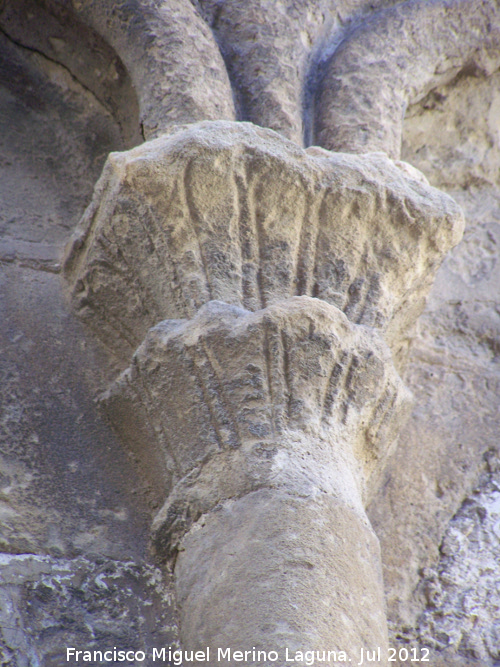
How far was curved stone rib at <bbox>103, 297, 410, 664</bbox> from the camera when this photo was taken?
124cm

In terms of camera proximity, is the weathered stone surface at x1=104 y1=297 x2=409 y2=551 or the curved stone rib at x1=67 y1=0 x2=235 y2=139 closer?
the weathered stone surface at x1=104 y1=297 x2=409 y2=551

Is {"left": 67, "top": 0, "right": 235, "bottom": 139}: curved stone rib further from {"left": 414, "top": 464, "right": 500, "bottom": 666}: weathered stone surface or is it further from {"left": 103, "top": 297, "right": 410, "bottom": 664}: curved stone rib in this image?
Answer: {"left": 414, "top": 464, "right": 500, "bottom": 666}: weathered stone surface

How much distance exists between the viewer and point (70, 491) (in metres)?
1.59

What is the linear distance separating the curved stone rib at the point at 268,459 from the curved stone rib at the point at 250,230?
17 centimetres

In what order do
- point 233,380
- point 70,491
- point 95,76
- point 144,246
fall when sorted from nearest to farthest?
point 233,380 → point 70,491 → point 144,246 → point 95,76

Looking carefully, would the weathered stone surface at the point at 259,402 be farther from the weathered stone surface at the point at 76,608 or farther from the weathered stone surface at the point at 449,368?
the weathered stone surface at the point at 449,368

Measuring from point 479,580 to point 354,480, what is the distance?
493 mm

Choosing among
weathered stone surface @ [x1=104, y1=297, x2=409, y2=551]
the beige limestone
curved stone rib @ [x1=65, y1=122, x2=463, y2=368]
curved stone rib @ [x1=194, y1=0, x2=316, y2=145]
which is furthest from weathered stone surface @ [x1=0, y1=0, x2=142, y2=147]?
weathered stone surface @ [x1=104, y1=297, x2=409, y2=551]

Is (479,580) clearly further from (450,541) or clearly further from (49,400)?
(49,400)

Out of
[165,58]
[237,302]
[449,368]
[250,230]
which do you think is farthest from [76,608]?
[165,58]

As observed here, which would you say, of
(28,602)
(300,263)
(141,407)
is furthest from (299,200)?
(28,602)

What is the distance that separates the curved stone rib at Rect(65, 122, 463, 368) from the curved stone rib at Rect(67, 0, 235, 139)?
11.9 inches

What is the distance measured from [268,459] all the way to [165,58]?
4.10 feet

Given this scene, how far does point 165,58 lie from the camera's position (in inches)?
80.3
